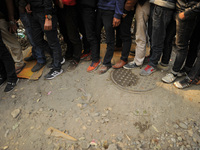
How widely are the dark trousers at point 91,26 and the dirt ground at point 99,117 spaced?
25.5 inches

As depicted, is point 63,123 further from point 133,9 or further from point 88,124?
point 133,9

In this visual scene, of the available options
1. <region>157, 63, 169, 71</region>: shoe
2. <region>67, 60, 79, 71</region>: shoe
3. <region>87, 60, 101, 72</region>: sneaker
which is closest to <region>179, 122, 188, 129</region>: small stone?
<region>157, 63, 169, 71</region>: shoe

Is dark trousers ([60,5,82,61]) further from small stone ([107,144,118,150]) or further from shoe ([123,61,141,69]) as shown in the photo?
small stone ([107,144,118,150])

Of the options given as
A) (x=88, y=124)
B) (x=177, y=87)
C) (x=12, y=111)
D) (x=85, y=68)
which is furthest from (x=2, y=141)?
(x=177, y=87)

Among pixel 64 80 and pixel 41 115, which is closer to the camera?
pixel 41 115

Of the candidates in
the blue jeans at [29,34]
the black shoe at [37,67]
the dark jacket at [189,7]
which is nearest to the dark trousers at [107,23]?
the dark jacket at [189,7]

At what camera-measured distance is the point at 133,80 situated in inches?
109

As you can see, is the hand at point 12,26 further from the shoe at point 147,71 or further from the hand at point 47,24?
the shoe at point 147,71

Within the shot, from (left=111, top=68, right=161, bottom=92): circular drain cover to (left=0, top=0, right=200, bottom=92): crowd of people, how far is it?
108 mm

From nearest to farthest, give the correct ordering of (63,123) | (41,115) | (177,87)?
(63,123), (41,115), (177,87)

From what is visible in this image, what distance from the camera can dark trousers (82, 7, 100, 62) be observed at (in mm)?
2647

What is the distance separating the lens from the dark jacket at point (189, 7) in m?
1.88

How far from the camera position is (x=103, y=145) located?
1.87m

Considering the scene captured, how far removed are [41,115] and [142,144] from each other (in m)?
1.59
